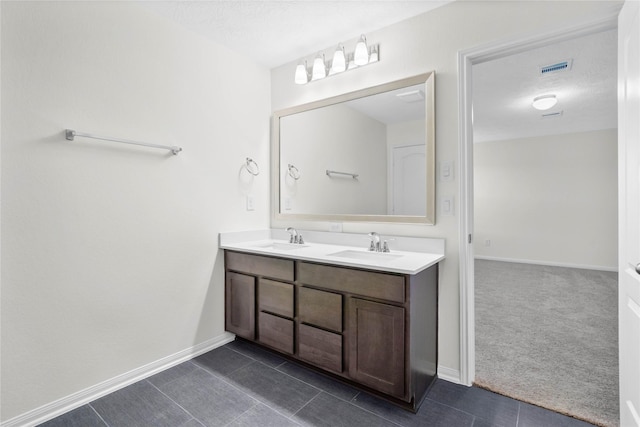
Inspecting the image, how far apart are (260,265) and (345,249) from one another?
1.98ft

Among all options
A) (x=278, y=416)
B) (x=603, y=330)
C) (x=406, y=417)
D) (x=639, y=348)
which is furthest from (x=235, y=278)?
(x=603, y=330)

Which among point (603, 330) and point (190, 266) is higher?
point (190, 266)

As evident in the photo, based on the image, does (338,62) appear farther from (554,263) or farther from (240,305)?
(554,263)

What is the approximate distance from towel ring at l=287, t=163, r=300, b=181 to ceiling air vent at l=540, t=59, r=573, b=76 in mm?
2414

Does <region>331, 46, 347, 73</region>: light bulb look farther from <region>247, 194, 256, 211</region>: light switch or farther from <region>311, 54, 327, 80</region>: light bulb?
<region>247, 194, 256, 211</region>: light switch

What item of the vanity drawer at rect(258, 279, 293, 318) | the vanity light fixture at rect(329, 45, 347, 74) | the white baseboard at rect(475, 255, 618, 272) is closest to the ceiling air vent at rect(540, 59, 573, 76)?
the vanity light fixture at rect(329, 45, 347, 74)

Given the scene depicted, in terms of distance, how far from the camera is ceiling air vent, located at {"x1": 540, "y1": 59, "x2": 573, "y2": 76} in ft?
9.31

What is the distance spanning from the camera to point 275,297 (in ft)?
7.11

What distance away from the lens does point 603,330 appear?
2.72 m

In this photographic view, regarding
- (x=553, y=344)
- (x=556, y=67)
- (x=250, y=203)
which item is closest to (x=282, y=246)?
(x=250, y=203)

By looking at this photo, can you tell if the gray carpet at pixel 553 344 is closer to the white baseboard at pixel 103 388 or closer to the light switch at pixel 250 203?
the white baseboard at pixel 103 388

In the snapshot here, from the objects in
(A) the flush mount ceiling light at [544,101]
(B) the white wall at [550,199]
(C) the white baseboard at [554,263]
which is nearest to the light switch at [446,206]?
(A) the flush mount ceiling light at [544,101]

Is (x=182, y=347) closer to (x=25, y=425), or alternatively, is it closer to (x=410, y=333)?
(x=25, y=425)

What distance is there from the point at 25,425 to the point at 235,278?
4.27 ft
